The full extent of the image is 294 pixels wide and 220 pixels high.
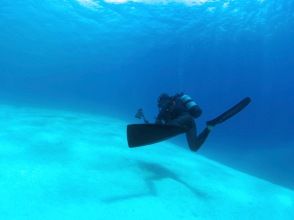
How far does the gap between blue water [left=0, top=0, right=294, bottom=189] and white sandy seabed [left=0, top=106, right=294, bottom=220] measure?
1719cm

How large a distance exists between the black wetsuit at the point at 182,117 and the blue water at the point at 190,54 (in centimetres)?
1732

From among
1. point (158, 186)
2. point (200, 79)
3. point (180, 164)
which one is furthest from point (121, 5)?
point (200, 79)

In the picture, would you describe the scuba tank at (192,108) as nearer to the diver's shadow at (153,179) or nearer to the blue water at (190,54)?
the diver's shadow at (153,179)

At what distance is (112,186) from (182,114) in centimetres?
240

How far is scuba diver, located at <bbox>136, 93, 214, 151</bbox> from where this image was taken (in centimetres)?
702

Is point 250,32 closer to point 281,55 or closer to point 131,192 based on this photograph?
point 281,55

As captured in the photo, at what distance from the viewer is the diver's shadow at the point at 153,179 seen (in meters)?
5.24

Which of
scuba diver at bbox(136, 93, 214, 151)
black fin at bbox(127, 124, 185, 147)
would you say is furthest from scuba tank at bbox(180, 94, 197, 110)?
black fin at bbox(127, 124, 185, 147)

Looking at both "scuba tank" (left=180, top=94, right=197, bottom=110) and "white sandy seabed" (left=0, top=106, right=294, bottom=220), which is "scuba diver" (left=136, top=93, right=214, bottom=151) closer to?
"scuba tank" (left=180, top=94, right=197, bottom=110)

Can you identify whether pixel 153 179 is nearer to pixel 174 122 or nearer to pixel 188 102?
pixel 174 122

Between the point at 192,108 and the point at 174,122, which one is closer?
the point at 174,122

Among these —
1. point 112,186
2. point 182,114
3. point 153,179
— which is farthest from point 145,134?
point 112,186

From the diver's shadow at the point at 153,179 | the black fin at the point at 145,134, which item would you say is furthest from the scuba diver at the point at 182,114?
the diver's shadow at the point at 153,179

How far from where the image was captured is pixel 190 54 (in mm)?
54312
